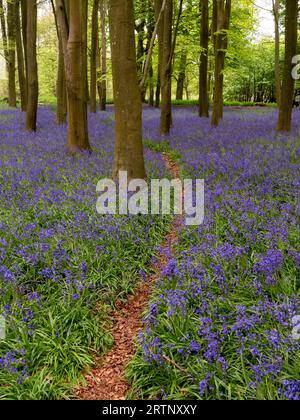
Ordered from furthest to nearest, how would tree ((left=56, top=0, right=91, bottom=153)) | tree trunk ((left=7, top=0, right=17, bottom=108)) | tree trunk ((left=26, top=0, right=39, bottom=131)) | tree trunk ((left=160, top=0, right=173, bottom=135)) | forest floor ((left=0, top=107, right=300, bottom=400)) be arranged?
tree trunk ((left=7, top=0, right=17, bottom=108)), tree trunk ((left=160, top=0, right=173, bottom=135)), tree trunk ((left=26, top=0, right=39, bottom=131)), tree ((left=56, top=0, right=91, bottom=153)), forest floor ((left=0, top=107, right=300, bottom=400))

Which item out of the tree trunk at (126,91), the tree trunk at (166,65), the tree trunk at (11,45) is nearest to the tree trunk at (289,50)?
the tree trunk at (166,65)

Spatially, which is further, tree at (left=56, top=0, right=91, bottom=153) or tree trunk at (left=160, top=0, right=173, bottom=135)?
tree trunk at (left=160, top=0, right=173, bottom=135)

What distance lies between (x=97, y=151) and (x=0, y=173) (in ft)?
11.6

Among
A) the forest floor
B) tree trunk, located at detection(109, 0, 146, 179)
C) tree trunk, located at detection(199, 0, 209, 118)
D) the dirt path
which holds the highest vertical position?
tree trunk, located at detection(199, 0, 209, 118)

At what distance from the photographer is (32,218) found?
23.0ft

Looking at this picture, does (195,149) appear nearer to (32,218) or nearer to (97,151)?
(97,151)

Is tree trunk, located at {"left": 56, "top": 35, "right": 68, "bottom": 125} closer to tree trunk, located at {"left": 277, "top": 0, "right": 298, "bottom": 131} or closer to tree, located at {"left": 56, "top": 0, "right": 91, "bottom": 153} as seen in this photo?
tree, located at {"left": 56, "top": 0, "right": 91, "bottom": 153}

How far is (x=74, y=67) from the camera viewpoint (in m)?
11.4

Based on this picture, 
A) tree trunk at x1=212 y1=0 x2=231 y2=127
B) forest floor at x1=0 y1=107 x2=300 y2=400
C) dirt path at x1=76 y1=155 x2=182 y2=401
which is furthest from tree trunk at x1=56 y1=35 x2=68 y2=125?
dirt path at x1=76 y1=155 x2=182 y2=401

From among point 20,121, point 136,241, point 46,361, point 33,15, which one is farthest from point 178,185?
point 20,121

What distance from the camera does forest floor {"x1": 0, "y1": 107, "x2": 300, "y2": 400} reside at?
3.50 meters

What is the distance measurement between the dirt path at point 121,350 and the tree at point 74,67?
711 cm

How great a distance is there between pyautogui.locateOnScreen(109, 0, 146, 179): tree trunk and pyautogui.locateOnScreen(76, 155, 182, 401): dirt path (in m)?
3.26

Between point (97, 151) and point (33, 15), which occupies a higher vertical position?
point (33, 15)
